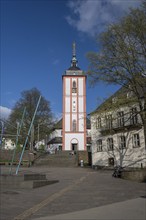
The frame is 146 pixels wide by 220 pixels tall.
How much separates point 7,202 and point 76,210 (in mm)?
2601

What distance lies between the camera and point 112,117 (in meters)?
18.8

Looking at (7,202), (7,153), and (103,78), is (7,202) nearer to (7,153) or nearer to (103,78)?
(103,78)

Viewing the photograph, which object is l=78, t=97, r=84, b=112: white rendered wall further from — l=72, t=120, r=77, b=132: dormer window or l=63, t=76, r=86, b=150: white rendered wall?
l=72, t=120, r=77, b=132: dormer window

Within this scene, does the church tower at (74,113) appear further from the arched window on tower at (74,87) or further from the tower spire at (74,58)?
the tower spire at (74,58)

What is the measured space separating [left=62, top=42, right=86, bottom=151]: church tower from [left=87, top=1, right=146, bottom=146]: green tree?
3358 centimetres

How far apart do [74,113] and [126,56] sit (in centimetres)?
3721

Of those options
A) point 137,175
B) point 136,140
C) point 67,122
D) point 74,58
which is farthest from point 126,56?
point 74,58

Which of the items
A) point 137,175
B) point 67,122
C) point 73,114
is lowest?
point 137,175

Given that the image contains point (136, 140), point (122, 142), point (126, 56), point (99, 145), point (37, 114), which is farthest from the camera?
point (37, 114)

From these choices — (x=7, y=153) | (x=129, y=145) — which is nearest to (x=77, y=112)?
(x=7, y=153)

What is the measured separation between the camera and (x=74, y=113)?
54.0 m

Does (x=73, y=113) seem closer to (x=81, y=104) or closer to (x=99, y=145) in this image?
(x=81, y=104)

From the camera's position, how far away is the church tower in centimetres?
5303

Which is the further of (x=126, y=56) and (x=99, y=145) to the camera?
(x=99, y=145)
